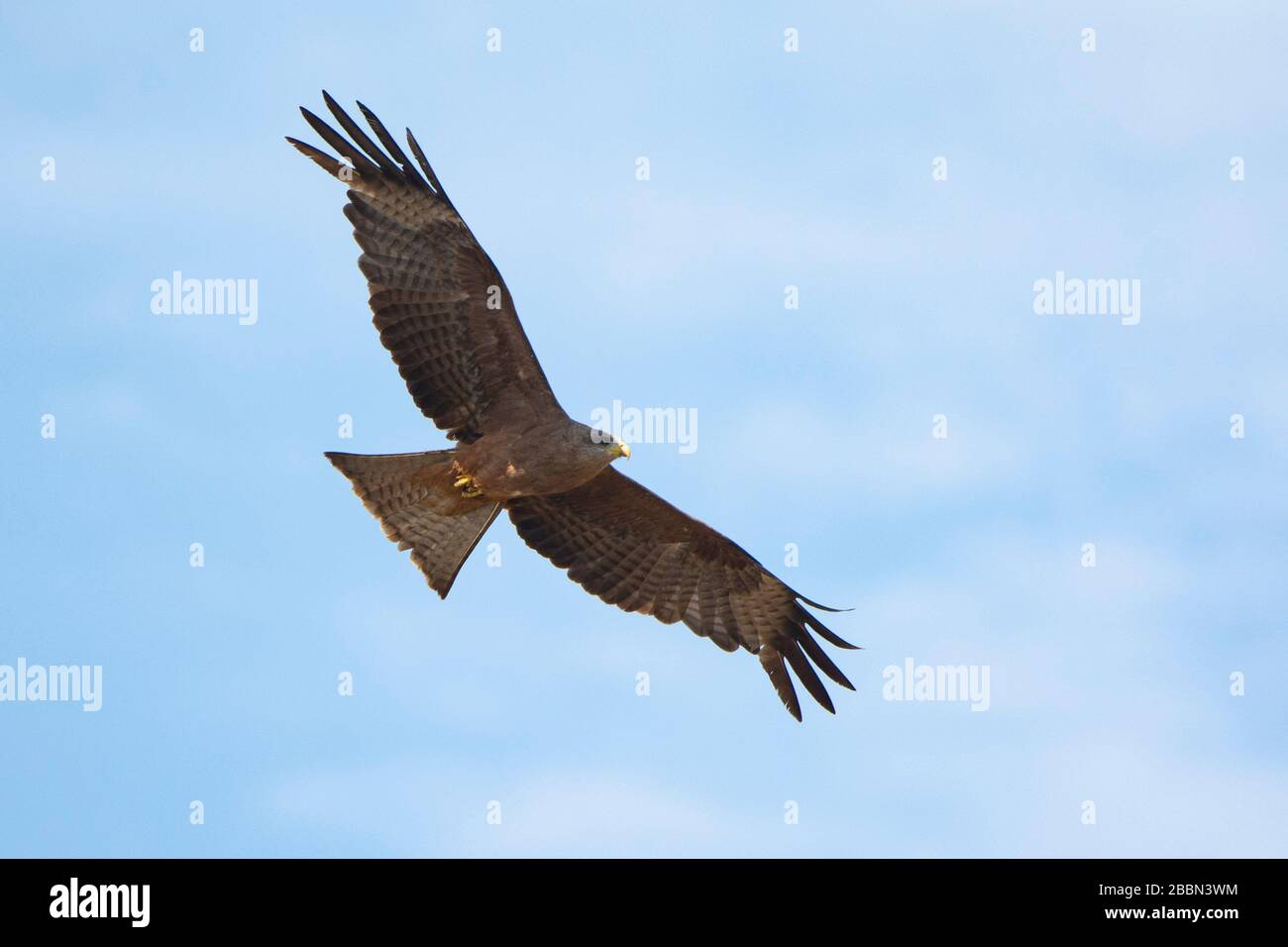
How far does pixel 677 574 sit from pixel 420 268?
10.6 ft

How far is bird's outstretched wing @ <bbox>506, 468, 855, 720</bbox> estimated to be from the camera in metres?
14.2

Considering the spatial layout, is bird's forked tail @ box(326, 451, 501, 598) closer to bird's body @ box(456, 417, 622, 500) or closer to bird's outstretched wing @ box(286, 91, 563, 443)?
bird's body @ box(456, 417, 622, 500)

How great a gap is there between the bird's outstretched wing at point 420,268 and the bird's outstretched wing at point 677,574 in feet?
4.33

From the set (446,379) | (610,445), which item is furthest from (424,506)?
(610,445)

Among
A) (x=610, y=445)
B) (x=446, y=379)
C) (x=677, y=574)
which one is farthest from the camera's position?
(x=677, y=574)

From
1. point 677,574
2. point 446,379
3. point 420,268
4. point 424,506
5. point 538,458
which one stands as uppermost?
point 420,268

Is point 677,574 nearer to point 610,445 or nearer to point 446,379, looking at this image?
point 610,445

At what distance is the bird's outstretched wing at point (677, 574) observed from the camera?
558 inches

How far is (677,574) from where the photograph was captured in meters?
14.6

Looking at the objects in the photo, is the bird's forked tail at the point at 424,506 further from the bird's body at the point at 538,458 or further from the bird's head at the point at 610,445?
the bird's head at the point at 610,445

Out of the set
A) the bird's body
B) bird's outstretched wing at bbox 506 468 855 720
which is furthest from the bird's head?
bird's outstretched wing at bbox 506 468 855 720

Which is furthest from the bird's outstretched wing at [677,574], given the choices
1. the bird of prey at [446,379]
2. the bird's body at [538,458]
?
the bird's body at [538,458]
